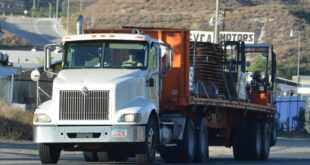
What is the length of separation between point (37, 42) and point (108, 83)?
99658 millimetres

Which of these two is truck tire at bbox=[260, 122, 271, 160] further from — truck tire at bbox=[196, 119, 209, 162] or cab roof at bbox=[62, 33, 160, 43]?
cab roof at bbox=[62, 33, 160, 43]

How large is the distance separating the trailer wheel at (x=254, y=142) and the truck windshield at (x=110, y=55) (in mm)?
10655

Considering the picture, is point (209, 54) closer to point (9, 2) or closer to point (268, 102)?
point (268, 102)

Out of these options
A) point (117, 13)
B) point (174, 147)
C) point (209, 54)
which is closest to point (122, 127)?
point (174, 147)

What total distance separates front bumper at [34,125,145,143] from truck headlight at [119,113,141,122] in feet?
0.45

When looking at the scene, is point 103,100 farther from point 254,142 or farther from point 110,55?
point 254,142

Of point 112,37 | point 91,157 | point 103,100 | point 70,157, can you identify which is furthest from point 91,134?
point 70,157

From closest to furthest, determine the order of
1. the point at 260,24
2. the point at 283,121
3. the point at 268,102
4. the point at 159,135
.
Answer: the point at 159,135, the point at 268,102, the point at 283,121, the point at 260,24

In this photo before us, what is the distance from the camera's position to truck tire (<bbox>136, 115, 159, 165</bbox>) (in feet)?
80.2

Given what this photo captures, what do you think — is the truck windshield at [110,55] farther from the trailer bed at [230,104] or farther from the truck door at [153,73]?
the trailer bed at [230,104]

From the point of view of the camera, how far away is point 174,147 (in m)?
28.8

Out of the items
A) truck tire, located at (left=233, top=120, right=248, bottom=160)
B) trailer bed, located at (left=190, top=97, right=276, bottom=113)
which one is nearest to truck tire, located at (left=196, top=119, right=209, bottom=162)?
trailer bed, located at (left=190, top=97, right=276, bottom=113)

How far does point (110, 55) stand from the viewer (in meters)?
25.6

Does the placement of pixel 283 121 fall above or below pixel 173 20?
below
